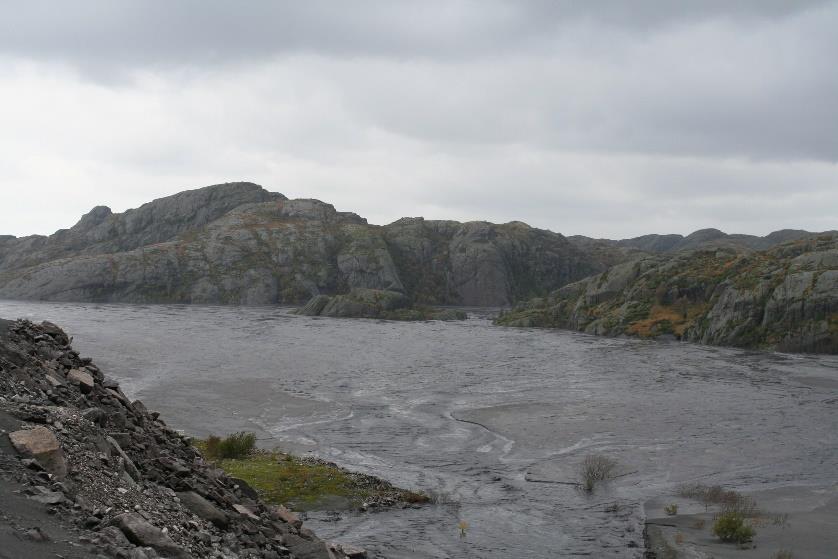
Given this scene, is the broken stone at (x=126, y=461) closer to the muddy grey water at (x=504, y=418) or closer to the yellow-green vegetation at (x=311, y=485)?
the muddy grey water at (x=504, y=418)

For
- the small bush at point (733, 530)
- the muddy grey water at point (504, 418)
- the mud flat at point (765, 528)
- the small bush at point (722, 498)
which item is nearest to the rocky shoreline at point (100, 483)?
the muddy grey water at point (504, 418)

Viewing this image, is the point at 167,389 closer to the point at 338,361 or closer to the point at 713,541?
the point at 338,361

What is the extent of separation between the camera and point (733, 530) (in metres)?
21.9

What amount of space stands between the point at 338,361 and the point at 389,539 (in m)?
48.5

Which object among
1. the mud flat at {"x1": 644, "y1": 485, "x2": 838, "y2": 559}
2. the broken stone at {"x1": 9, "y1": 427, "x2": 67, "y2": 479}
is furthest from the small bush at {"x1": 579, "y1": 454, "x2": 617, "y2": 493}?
the broken stone at {"x1": 9, "y1": 427, "x2": 67, "y2": 479}

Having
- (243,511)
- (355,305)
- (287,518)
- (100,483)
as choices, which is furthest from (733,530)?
(355,305)

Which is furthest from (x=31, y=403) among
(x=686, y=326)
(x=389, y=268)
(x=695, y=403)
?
(x=389, y=268)

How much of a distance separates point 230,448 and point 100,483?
18135 millimetres

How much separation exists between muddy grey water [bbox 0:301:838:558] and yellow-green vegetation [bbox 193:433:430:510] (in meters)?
1.16

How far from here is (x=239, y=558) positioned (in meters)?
13.3

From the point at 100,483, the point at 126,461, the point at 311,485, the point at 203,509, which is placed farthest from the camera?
the point at 311,485

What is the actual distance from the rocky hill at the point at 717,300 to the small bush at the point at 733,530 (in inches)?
2739

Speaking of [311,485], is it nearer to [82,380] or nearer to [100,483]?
[82,380]

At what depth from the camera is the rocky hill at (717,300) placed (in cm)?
8400
